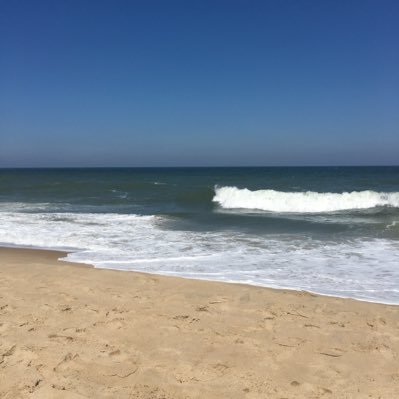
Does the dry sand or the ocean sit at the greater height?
the dry sand

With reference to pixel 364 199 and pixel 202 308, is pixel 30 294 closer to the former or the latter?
pixel 202 308

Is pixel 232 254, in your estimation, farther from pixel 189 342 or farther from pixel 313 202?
pixel 313 202

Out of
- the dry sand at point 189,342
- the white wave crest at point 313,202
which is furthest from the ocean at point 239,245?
the white wave crest at point 313,202

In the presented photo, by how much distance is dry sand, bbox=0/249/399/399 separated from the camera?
3.19m

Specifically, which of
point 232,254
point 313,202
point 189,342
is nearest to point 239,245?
point 232,254

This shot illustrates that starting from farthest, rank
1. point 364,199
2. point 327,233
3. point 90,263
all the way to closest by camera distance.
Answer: point 364,199
point 327,233
point 90,263

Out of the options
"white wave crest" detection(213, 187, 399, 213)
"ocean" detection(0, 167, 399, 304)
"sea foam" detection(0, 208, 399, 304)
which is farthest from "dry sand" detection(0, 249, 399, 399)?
"white wave crest" detection(213, 187, 399, 213)

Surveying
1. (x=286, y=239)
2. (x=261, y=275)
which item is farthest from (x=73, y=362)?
(x=286, y=239)

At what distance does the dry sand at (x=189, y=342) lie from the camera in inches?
126

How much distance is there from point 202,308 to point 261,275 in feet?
6.71

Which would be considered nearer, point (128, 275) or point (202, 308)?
point (202, 308)

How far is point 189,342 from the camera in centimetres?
395

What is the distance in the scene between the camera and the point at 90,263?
7.63 m

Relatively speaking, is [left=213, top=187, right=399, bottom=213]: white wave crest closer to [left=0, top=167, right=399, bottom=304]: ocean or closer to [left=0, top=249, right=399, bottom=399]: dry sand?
[left=0, top=167, right=399, bottom=304]: ocean
